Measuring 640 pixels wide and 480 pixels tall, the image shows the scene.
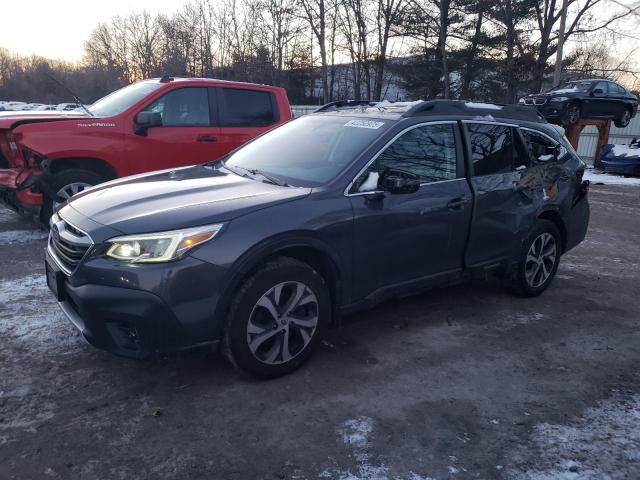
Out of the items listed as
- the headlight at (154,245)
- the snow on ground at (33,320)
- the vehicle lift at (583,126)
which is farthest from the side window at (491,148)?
the vehicle lift at (583,126)

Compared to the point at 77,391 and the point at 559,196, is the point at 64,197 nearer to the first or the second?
the point at 77,391

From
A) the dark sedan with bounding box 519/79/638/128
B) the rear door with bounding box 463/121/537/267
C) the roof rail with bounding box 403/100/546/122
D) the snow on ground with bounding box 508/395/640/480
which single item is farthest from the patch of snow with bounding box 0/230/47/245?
the dark sedan with bounding box 519/79/638/128

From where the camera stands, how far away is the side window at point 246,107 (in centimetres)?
694

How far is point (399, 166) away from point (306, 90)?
43647 millimetres

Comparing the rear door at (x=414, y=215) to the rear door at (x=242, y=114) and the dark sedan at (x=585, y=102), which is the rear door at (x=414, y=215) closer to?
the rear door at (x=242, y=114)

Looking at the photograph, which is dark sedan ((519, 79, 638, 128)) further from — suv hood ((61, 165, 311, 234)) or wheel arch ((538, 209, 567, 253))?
suv hood ((61, 165, 311, 234))

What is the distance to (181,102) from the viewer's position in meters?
6.59

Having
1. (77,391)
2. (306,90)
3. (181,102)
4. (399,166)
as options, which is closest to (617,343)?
(399,166)

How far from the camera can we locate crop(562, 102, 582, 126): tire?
16.7 metres

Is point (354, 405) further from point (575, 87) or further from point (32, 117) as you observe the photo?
point (575, 87)

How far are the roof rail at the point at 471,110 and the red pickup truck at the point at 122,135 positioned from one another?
357cm

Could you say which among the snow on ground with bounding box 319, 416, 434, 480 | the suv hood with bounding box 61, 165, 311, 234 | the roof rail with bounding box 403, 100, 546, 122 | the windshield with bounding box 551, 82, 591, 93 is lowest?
the snow on ground with bounding box 319, 416, 434, 480

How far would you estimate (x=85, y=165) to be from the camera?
6074 mm

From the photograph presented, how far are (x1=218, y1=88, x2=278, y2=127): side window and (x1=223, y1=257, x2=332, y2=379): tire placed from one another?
4383 mm
